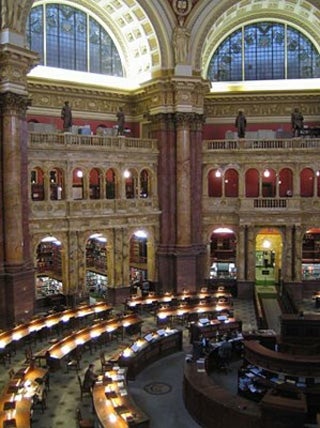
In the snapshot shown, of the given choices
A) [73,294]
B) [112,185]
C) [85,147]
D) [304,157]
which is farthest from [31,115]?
[304,157]

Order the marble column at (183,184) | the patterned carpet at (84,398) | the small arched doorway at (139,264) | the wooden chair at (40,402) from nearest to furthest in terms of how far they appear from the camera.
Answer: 1. the patterned carpet at (84,398)
2. the wooden chair at (40,402)
3. the marble column at (183,184)
4. the small arched doorway at (139,264)

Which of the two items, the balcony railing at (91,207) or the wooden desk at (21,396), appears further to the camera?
the balcony railing at (91,207)

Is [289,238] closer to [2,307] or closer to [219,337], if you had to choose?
[219,337]

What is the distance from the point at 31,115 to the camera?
1415 inches

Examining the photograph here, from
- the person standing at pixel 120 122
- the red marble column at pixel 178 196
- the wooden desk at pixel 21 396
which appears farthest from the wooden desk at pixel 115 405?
the person standing at pixel 120 122

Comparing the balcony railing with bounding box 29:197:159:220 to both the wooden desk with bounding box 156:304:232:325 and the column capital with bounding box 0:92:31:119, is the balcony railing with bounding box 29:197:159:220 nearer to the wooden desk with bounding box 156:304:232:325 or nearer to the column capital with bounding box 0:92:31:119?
the column capital with bounding box 0:92:31:119

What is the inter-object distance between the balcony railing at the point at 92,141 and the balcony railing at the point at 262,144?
4.32m

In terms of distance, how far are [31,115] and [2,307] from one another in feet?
44.5

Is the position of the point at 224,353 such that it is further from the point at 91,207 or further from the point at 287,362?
the point at 91,207

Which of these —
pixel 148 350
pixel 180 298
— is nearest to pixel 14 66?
pixel 148 350

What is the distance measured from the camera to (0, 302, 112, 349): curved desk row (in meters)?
25.4

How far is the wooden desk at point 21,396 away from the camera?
54.4 ft

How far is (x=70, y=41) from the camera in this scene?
125 ft

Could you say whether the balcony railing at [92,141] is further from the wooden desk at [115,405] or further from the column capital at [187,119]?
the wooden desk at [115,405]
